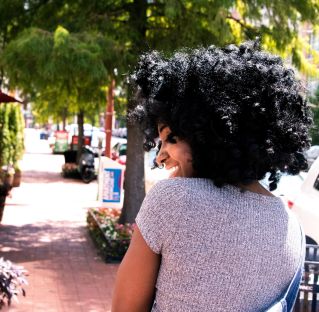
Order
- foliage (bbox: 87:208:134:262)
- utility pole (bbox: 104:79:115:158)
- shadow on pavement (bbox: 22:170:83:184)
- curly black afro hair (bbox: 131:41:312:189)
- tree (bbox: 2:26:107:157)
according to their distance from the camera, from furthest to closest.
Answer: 1. shadow on pavement (bbox: 22:170:83:184)
2. utility pole (bbox: 104:79:115:158)
3. foliage (bbox: 87:208:134:262)
4. tree (bbox: 2:26:107:157)
5. curly black afro hair (bbox: 131:41:312:189)

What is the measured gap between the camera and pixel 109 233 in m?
8.44

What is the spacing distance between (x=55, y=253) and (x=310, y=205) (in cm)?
381

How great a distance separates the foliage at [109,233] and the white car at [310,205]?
2490mm

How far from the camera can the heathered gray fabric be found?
60.0 inches

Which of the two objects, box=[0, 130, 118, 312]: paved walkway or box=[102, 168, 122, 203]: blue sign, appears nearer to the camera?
box=[0, 130, 118, 312]: paved walkway

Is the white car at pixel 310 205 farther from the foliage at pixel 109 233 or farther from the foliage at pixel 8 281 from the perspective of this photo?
the foliage at pixel 8 281

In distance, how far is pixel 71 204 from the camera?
14000mm

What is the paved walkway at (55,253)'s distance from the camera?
595cm

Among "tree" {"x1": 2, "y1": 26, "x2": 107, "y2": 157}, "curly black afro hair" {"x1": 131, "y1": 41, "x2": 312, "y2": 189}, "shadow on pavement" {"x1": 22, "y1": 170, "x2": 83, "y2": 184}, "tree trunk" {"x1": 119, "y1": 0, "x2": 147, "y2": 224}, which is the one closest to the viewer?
"curly black afro hair" {"x1": 131, "y1": 41, "x2": 312, "y2": 189}

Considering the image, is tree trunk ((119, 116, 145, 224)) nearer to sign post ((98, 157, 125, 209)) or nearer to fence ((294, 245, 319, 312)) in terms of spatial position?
sign post ((98, 157, 125, 209))

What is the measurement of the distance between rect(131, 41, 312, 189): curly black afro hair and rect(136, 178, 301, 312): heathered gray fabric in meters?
0.10

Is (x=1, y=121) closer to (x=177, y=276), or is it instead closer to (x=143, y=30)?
(x=143, y=30)

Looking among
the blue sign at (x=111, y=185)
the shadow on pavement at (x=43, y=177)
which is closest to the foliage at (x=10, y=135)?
the shadow on pavement at (x=43, y=177)

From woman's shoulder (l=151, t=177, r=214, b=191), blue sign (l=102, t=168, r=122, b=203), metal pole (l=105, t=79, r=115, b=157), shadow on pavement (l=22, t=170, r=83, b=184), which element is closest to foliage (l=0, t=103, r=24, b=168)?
metal pole (l=105, t=79, r=115, b=157)
